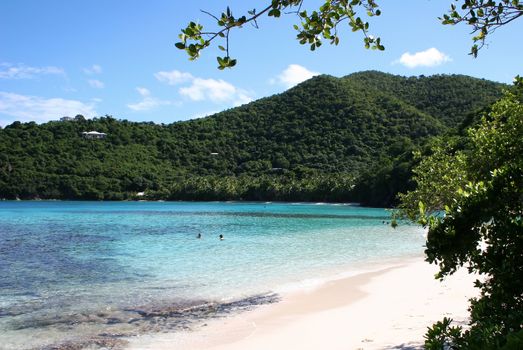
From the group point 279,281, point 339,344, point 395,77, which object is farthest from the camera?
point 395,77

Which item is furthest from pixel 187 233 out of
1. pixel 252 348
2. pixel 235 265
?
pixel 252 348

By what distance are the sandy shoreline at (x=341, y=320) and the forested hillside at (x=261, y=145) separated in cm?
7036

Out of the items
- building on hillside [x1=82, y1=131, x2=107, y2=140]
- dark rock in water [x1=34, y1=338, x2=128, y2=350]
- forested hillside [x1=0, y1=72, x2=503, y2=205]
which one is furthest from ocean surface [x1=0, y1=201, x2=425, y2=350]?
building on hillside [x1=82, y1=131, x2=107, y2=140]

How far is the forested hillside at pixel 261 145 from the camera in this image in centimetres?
9894

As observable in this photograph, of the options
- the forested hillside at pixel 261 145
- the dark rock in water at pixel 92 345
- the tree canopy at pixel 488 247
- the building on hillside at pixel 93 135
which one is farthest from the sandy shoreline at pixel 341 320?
the building on hillside at pixel 93 135

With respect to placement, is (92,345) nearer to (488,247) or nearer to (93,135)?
(488,247)

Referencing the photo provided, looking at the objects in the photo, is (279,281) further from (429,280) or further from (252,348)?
(252,348)

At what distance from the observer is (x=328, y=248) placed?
22875 mm

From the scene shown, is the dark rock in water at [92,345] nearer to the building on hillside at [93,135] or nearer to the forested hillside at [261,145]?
the forested hillside at [261,145]

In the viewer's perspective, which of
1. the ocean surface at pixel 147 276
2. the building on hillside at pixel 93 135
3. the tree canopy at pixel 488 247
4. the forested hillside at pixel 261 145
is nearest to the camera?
the tree canopy at pixel 488 247

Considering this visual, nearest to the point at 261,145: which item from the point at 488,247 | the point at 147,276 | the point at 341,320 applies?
the point at 147,276

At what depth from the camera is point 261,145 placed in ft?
402

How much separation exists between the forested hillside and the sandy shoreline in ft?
231

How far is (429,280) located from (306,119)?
108148 millimetres
